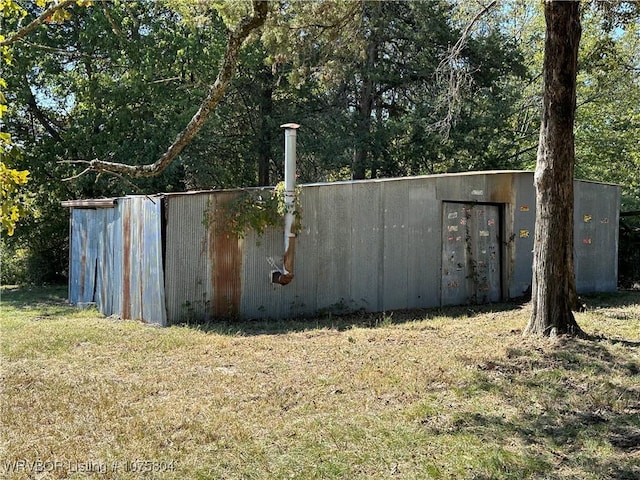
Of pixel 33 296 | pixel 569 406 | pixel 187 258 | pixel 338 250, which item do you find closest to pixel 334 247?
pixel 338 250

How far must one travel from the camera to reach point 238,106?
17125mm

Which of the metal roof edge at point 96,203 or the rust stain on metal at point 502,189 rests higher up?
the rust stain on metal at point 502,189

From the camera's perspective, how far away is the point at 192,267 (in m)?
8.27

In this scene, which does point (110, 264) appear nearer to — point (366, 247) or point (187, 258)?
point (187, 258)

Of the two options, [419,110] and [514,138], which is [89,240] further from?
[514,138]

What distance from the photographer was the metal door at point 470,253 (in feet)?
32.7

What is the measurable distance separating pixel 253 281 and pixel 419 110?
358 inches

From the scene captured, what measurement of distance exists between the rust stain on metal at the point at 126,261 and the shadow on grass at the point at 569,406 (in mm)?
5791

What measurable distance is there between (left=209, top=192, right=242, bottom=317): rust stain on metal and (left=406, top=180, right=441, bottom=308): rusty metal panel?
2884mm

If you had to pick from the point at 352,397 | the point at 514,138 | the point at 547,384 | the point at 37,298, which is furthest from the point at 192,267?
the point at 514,138

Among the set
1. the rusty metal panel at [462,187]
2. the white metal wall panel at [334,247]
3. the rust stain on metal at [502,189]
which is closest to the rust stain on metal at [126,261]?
the white metal wall panel at [334,247]

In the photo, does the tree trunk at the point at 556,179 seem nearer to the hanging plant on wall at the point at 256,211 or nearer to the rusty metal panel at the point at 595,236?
the hanging plant on wall at the point at 256,211

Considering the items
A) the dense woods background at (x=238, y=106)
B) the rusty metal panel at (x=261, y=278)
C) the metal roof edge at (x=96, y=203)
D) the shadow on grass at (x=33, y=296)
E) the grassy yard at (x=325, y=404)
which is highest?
the dense woods background at (x=238, y=106)

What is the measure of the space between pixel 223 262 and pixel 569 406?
5359 millimetres
